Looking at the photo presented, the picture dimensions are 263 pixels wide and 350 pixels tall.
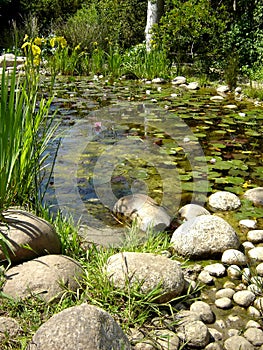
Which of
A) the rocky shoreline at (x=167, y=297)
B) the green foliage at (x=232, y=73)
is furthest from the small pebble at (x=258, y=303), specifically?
the green foliage at (x=232, y=73)

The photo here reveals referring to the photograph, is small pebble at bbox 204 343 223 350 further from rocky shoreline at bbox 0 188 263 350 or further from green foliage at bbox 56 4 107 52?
green foliage at bbox 56 4 107 52

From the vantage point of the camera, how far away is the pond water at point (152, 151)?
3.24 metres

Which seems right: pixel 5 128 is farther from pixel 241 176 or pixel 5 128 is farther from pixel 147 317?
pixel 241 176

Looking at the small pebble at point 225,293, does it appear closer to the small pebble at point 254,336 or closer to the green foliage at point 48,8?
the small pebble at point 254,336

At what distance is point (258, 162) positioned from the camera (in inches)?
156

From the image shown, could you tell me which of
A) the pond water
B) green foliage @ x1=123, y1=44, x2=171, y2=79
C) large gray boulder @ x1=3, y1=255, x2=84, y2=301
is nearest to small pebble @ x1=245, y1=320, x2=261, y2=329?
large gray boulder @ x1=3, y1=255, x2=84, y2=301

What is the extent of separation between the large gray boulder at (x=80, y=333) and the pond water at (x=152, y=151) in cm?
135

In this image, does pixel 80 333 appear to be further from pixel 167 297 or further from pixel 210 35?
pixel 210 35

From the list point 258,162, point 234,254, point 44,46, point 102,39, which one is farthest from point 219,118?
point 44,46

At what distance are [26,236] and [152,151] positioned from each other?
2.43 m

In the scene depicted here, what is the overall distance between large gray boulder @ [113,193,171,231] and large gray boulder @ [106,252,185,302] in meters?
0.60

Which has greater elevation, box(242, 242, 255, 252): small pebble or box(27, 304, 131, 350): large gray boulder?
box(27, 304, 131, 350): large gray boulder

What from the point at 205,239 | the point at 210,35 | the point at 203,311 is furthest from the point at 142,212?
the point at 210,35

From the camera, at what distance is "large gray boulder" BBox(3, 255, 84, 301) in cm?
176
